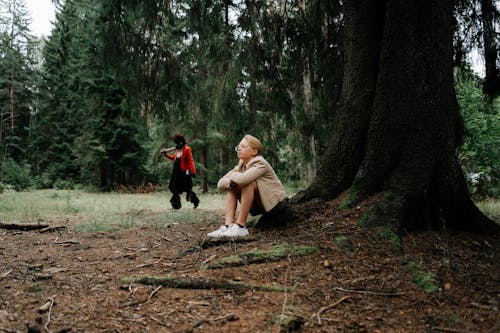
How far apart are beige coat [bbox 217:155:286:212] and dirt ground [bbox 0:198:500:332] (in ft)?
1.21

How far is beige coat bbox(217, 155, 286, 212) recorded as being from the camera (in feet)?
14.2

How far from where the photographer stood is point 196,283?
2969 mm

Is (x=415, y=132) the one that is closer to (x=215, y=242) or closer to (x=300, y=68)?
(x=215, y=242)

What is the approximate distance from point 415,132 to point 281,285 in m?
2.28

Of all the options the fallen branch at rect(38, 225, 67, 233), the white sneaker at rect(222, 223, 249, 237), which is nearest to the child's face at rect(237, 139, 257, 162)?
the white sneaker at rect(222, 223, 249, 237)

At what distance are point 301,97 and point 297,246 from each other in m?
4.37

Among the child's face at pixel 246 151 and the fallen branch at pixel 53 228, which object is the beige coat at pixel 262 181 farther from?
the fallen branch at pixel 53 228

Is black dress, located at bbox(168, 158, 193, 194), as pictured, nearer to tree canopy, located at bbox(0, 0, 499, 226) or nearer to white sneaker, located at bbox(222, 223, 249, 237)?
tree canopy, located at bbox(0, 0, 499, 226)

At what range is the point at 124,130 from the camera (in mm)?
19078

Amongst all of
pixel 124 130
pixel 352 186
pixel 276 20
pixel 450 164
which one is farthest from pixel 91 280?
pixel 124 130

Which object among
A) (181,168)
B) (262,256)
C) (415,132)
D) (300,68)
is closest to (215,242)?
(262,256)

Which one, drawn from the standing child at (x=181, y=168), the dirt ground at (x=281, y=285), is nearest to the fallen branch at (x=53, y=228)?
the dirt ground at (x=281, y=285)

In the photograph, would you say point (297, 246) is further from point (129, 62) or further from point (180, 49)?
point (180, 49)

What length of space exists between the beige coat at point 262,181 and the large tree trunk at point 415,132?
2.66 ft
